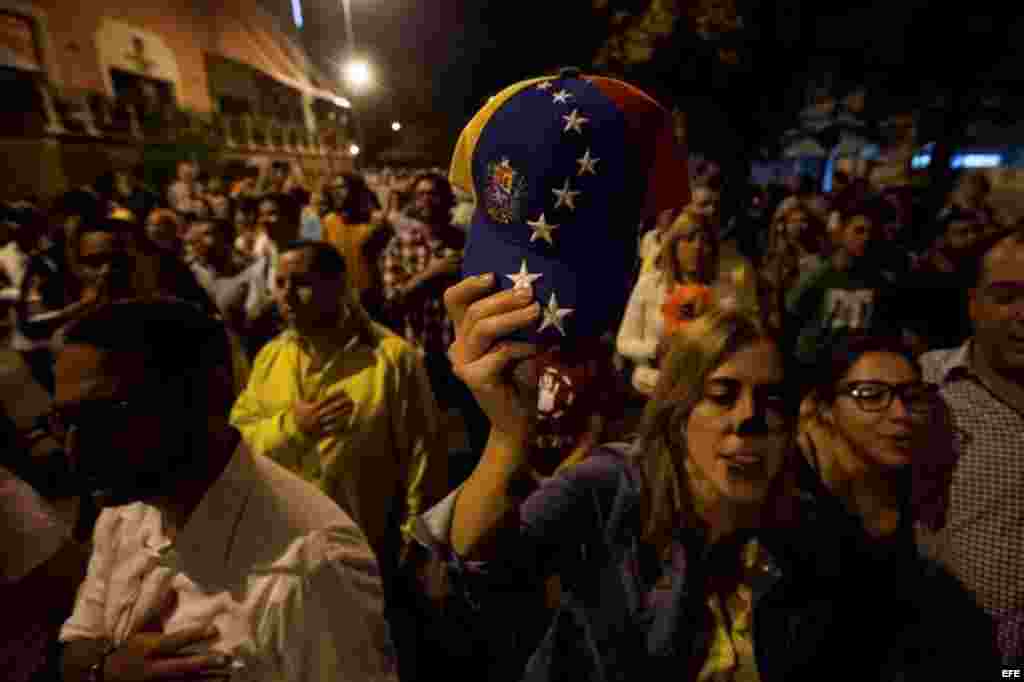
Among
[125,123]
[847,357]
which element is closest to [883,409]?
[847,357]

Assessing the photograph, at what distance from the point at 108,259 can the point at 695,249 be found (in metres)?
3.63

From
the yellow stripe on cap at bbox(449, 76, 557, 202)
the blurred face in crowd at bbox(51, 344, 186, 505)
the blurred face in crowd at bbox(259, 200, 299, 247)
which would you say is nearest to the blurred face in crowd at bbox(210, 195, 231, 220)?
the blurred face in crowd at bbox(259, 200, 299, 247)

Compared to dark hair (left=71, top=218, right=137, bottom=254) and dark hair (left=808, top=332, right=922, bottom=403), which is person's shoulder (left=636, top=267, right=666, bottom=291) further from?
Result: dark hair (left=71, top=218, right=137, bottom=254)

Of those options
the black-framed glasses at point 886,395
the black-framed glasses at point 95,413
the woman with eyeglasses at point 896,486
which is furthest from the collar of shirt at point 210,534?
the black-framed glasses at point 886,395

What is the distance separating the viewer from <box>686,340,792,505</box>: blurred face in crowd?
5.24 feet

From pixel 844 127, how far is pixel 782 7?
28.5 ft

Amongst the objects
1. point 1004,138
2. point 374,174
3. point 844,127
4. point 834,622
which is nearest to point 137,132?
point 374,174

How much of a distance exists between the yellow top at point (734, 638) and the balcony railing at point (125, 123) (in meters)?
8.46

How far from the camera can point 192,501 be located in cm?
133

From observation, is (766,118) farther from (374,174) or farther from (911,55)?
(374,174)

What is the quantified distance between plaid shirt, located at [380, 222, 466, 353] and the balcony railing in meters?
5.13

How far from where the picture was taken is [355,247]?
470 cm

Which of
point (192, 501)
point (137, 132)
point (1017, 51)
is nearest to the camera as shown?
point (192, 501)

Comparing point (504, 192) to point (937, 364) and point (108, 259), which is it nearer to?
point (937, 364)
